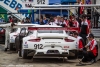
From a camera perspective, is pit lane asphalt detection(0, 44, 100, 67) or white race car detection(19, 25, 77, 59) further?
pit lane asphalt detection(0, 44, 100, 67)

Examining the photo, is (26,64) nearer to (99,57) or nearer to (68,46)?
(68,46)

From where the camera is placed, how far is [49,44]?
12867mm

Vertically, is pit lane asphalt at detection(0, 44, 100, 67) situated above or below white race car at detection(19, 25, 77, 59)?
below

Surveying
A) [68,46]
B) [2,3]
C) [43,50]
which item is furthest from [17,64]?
[2,3]

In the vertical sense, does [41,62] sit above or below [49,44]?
below

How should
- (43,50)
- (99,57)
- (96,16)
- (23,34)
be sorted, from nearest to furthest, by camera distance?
(43,50) < (99,57) < (23,34) < (96,16)

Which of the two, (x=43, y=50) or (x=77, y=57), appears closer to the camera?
(x=43, y=50)

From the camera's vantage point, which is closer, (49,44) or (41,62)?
(49,44)

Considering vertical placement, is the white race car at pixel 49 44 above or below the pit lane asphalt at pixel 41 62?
above

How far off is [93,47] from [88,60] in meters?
0.62

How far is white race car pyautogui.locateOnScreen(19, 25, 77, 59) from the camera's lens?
12.9 m

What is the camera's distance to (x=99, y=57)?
1390 centimetres

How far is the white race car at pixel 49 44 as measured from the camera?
1287 cm

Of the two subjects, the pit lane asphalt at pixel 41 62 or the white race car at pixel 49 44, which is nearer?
the white race car at pixel 49 44
